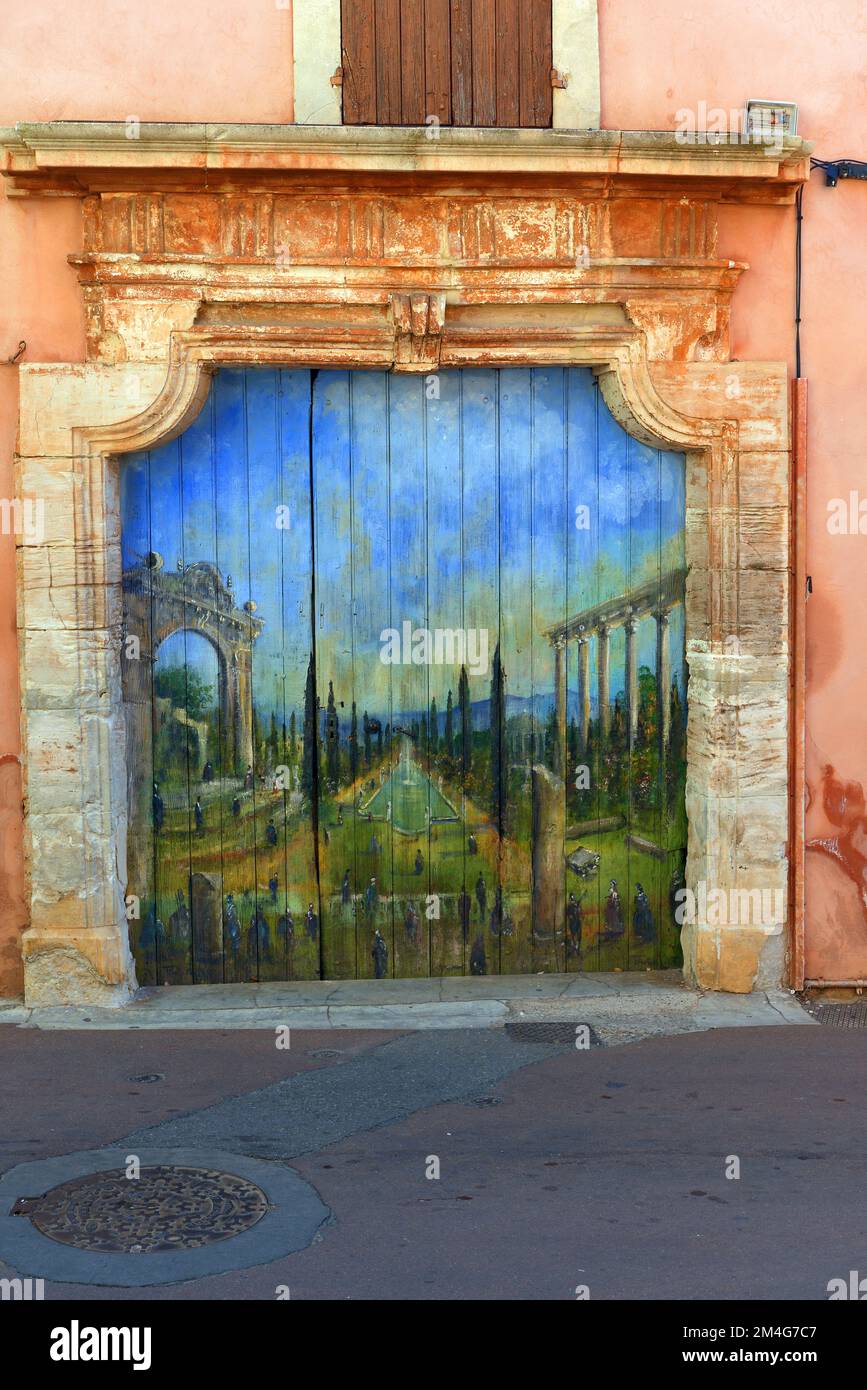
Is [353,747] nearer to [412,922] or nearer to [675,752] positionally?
[412,922]

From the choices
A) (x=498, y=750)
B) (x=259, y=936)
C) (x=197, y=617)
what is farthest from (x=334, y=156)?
(x=259, y=936)

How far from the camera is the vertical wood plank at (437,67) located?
6879mm

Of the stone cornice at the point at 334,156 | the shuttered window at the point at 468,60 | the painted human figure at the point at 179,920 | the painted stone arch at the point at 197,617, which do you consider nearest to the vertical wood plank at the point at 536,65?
the shuttered window at the point at 468,60

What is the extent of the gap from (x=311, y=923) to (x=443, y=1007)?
0.77m

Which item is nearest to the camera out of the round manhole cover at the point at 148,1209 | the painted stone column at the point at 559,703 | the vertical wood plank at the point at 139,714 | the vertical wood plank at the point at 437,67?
the round manhole cover at the point at 148,1209

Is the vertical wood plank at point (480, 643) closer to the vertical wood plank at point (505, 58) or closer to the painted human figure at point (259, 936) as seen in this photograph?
the painted human figure at point (259, 936)

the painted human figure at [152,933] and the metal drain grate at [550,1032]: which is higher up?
the painted human figure at [152,933]

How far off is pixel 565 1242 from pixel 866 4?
547 cm

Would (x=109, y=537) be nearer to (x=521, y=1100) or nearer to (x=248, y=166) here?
(x=248, y=166)

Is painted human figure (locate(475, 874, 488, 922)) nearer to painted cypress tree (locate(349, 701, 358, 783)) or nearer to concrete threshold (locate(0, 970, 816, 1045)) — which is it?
concrete threshold (locate(0, 970, 816, 1045))

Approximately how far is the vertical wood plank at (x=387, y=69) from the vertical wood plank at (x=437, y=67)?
13cm

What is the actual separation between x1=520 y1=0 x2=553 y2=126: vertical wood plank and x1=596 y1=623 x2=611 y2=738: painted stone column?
2280 millimetres

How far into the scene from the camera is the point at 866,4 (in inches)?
278

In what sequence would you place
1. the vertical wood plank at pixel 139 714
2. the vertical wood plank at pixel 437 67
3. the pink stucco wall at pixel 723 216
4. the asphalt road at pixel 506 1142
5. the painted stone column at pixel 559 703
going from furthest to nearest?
1. the painted stone column at pixel 559 703
2. the vertical wood plank at pixel 139 714
3. the vertical wood plank at pixel 437 67
4. the pink stucco wall at pixel 723 216
5. the asphalt road at pixel 506 1142
